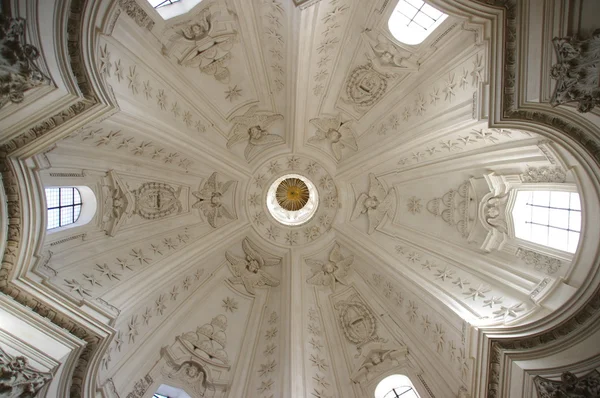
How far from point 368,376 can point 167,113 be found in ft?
34.4

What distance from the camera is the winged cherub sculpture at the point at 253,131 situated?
14805 millimetres

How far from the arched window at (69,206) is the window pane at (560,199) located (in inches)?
492

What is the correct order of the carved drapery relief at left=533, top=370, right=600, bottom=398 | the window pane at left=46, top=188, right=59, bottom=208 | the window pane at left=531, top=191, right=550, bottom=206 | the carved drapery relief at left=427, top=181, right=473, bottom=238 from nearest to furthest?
the carved drapery relief at left=533, top=370, right=600, bottom=398, the window pane at left=46, top=188, right=59, bottom=208, the window pane at left=531, top=191, right=550, bottom=206, the carved drapery relief at left=427, top=181, right=473, bottom=238

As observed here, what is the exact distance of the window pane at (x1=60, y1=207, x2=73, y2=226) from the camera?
1053cm

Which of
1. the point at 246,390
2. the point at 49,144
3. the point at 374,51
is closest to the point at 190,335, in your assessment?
the point at 246,390

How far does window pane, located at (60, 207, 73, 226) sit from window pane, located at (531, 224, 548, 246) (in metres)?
12.6

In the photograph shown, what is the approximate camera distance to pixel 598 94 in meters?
6.07

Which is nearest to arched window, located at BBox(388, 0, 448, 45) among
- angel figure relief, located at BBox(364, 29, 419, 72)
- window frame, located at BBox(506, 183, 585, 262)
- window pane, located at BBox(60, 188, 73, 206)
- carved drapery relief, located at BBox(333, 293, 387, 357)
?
angel figure relief, located at BBox(364, 29, 419, 72)

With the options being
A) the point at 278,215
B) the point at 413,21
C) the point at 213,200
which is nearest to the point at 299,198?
the point at 278,215

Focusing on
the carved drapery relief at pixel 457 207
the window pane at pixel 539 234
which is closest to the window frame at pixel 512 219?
the window pane at pixel 539 234

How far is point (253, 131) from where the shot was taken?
15172mm

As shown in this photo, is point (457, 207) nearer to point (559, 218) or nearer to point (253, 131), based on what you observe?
point (559, 218)

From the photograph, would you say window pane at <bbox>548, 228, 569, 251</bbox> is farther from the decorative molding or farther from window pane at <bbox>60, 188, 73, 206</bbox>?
window pane at <bbox>60, 188, 73, 206</bbox>

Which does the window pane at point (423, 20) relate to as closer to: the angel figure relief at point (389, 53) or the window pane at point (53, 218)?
the angel figure relief at point (389, 53)
